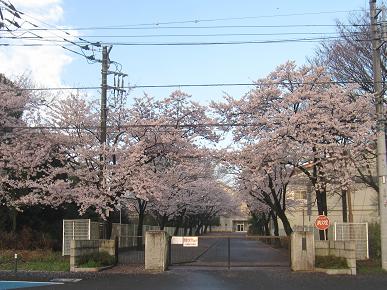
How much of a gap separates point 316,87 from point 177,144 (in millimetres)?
8141

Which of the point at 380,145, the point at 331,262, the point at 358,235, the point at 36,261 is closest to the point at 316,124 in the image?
the point at 380,145

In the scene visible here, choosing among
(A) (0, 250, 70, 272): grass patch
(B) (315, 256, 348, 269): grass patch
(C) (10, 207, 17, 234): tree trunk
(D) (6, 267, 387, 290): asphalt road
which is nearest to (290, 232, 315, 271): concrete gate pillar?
(B) (315, 256, 348, 269): grass patch

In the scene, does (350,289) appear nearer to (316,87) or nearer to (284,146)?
(284,146)

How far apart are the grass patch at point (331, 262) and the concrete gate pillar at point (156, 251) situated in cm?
661

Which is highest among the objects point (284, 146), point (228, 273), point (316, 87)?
point (316, 87)

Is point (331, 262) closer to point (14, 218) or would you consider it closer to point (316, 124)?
point (316, 124)

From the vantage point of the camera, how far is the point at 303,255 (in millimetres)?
22250

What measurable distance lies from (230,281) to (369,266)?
24.9 feet

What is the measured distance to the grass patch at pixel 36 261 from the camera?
22.5 meters

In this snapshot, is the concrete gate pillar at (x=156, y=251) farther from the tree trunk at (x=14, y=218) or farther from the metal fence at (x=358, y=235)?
the tree trunk at (x=14, y=218)

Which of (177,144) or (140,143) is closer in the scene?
(140,143)

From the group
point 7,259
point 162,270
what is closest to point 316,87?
point 162,270

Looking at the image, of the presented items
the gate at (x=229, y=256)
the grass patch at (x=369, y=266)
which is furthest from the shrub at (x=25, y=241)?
the grass patch at (x=369, y=266)

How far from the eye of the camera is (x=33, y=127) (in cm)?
2716
